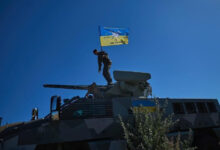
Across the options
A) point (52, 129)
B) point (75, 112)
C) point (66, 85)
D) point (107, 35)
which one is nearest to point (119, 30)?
point (107, 35)

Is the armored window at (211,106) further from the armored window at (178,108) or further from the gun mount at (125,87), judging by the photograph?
the gun mount at (125,87)

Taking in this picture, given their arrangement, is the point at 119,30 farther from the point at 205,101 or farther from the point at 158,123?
the point at 158,123

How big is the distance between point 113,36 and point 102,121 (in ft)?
21.6

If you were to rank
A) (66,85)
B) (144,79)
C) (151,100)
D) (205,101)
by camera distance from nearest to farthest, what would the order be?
(151,100) < (144,79) < (205,101) < (66,85)

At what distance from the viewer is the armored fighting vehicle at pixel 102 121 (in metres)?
3.97

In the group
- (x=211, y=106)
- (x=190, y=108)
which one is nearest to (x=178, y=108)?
(x=190, y=108)

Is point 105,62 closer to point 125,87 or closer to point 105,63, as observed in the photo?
point 105,63

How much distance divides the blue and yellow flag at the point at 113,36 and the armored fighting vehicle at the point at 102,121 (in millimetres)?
3778

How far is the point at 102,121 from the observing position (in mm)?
4672

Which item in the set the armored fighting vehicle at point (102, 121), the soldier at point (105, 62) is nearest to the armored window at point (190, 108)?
the armored fighting vehicle at point (102, 121)

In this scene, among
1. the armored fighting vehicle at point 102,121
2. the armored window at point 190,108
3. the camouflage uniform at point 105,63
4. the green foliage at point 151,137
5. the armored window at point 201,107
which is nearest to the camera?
the green foliage at point 151,137

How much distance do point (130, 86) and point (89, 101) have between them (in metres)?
1.98

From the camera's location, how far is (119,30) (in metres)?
10.5

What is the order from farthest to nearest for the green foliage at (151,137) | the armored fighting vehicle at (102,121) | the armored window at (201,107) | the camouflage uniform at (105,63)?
the camouflage uniform at (105,63) < the armored window at (201,107) < the armored fighting vehicle at (102,121) < the green foliage at (151,137)
